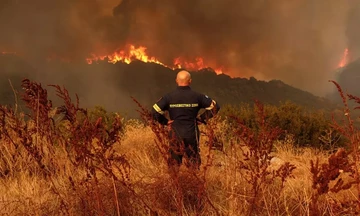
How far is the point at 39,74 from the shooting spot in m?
166

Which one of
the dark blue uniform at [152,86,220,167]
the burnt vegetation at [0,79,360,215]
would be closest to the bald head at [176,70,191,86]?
the dark blue uniform at [152,86,220,167]

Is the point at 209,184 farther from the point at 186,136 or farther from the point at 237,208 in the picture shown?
the point at 186,136

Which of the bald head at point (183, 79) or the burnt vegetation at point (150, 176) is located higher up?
the bald head at point (183, 79)

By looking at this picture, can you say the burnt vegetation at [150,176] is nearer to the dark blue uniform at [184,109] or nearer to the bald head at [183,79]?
the dark blue uniform at [184,109]

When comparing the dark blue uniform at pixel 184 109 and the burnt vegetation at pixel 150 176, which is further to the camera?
the dark blue uniform at pixel 184 109

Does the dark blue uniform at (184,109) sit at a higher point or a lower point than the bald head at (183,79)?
lower

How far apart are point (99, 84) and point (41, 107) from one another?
193m

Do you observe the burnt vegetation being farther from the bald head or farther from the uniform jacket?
the bald head

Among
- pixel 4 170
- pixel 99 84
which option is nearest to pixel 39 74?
pixel 99 84

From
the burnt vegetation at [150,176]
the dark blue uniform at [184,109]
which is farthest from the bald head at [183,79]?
the burnt vegetation at [150,176]

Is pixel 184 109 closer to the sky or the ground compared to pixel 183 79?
closer to the ground

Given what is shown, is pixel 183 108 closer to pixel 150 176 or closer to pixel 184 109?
pixel 184 109

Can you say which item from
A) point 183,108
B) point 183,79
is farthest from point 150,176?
point 183,79

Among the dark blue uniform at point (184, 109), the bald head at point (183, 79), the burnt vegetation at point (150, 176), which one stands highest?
the bald head at point (183, 79)
